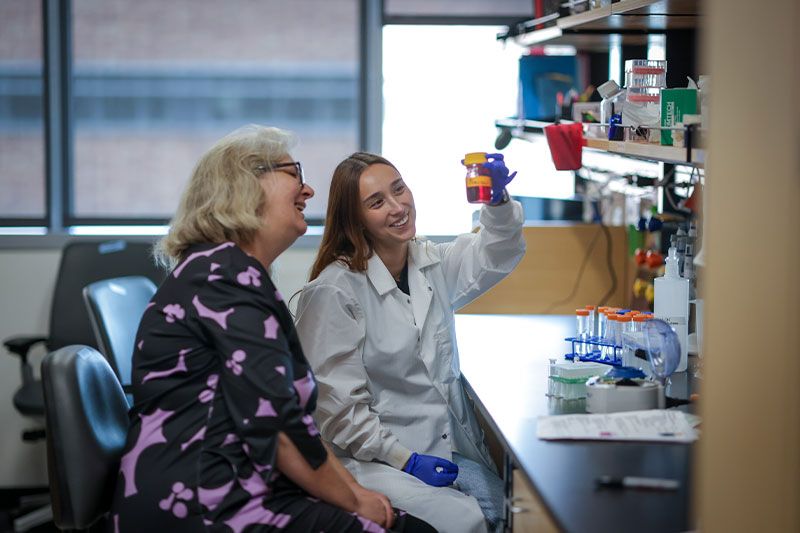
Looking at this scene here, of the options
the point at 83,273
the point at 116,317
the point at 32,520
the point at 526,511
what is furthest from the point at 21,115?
the point at 526,511

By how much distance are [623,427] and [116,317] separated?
5.94ft

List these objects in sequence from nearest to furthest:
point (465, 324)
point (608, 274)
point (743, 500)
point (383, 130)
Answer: point (743, 500)
point (465, 324)
point (608, 274)
point (383, 130)

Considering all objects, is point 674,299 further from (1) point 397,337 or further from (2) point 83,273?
(2) point 83,273

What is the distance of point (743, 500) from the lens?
0.93m

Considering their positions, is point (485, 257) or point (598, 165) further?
point (598, 165)

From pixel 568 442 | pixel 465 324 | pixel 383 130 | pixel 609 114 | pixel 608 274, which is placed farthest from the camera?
pixel 383 130

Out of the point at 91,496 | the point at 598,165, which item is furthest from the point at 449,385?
the point at 598,165

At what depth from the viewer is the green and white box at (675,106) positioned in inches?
68.1

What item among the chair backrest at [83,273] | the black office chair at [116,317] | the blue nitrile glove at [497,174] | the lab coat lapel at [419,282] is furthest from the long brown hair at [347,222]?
the chair backrest at [83,273]

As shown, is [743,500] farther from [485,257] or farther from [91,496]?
[485,257]

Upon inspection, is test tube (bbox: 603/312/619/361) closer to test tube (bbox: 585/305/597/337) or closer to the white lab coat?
test tube (bbox: 585/305/597/337)

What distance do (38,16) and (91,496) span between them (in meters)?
2.84

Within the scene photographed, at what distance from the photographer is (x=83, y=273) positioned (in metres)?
3.36

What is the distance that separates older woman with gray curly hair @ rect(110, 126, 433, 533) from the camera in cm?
146
